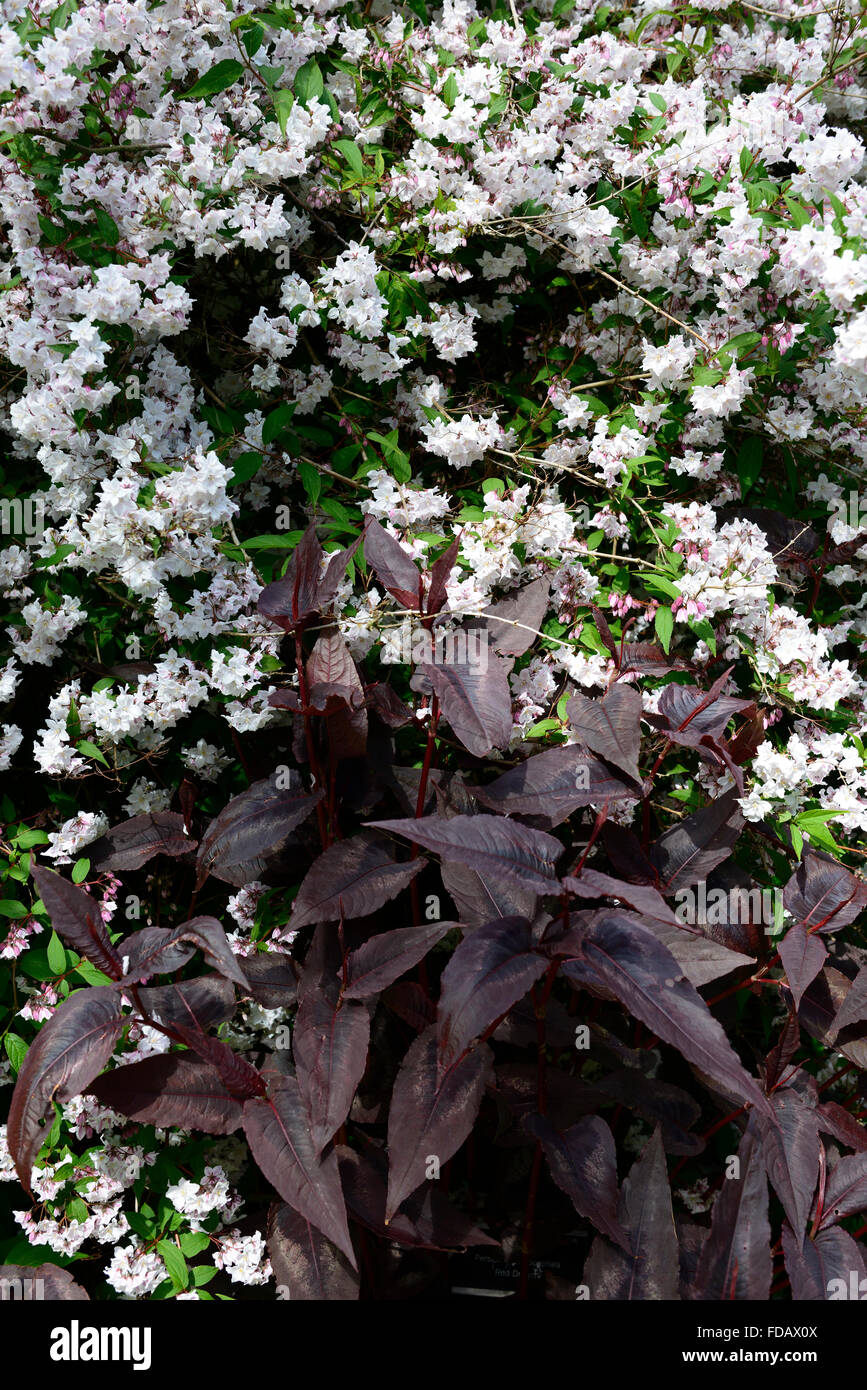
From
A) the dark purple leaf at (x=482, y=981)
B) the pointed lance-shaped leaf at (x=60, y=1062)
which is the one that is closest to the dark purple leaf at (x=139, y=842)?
the pointed lance-shaped leaf at (x=60, y=1062)

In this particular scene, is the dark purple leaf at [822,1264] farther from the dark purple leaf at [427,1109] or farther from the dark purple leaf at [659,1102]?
the dark purple leaf at [427,1109]

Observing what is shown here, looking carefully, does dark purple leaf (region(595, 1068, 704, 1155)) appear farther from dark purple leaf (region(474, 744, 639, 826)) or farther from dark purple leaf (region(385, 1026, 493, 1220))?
dark purple leaf (region(474, 744, 639, 826))

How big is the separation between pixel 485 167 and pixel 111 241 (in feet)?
3.12

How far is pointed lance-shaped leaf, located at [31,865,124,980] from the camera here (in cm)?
162

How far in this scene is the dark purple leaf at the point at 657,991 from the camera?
1.27 metres

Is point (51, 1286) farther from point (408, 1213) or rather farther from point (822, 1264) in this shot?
point (822, 1264)

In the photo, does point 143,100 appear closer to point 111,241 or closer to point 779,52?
point 111,241

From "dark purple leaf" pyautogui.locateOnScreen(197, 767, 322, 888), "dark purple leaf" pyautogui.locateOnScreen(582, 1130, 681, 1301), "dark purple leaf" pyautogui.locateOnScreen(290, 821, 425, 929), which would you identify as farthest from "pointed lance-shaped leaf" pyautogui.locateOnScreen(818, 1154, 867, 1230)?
"dark purple leaf" pyautogui.locateOnScreen(197, 767, 322, 888)

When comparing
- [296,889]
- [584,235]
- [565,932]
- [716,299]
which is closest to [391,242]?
[584,235]

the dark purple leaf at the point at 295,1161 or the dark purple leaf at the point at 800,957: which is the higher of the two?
the dark purple leaf at the point at 800,957

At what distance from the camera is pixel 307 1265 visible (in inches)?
64.2

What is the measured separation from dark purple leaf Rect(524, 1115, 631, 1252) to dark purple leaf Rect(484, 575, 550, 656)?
0.94m

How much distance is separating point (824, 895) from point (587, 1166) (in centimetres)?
71

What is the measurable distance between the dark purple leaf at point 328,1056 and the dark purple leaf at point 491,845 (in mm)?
381
